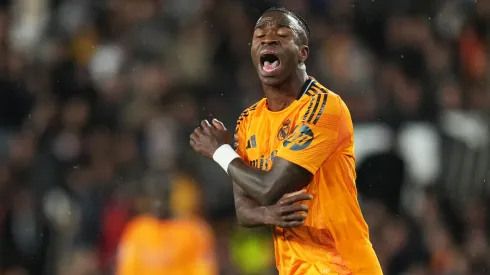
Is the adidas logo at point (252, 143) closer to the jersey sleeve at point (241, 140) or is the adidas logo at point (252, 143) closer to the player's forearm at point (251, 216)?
the jersey sleeve at point (241, 140)

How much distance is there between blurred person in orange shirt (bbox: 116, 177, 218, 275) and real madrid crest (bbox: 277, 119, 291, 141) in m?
4.40

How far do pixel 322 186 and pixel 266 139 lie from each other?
1.44 feet

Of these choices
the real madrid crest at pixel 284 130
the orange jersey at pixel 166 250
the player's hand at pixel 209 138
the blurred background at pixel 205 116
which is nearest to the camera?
the real madrid crest at pixel 284 130

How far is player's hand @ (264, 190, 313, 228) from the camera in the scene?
5500mm

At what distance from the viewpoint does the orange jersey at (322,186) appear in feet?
18.5

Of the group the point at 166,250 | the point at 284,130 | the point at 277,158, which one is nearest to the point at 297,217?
the point at 277,158

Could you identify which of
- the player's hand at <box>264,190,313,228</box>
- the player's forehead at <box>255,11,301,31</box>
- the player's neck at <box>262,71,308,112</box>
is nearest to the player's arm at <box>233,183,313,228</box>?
the player's hand at <box>264,190,313,228</box>

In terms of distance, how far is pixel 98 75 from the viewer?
13.1m

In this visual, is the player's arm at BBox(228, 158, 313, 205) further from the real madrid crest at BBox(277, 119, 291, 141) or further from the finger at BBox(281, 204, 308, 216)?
the real madrid crest at BBox(277, 119, 291, 141)

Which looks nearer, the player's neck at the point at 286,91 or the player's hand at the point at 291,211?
the player's hand at the point at 291,211

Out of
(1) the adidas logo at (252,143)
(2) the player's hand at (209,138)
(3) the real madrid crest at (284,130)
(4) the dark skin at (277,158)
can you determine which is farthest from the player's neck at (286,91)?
(2) the player's hand at (209,138)

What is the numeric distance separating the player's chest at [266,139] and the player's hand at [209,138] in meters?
0.15

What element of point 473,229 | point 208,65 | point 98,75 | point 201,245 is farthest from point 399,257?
point 98,75

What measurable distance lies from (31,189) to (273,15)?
6259mm
